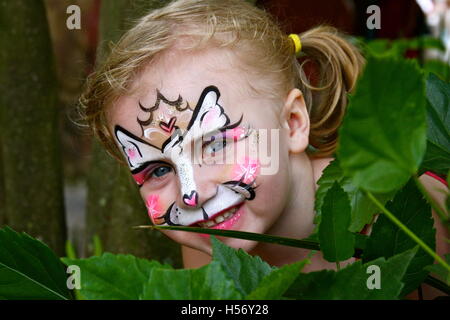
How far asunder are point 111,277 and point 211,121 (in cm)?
62

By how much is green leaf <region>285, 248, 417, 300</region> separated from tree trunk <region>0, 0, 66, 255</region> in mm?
1721

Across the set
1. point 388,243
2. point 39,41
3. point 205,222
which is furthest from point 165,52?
point 39,41

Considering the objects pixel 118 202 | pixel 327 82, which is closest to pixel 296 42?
pixel 327 82

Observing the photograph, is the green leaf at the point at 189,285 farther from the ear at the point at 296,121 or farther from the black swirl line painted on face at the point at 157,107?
the ear at the point at 296,121

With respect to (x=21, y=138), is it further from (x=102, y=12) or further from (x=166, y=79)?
(x=166, y=79)

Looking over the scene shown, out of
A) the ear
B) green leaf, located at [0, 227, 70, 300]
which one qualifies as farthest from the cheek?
green leaf, located at [0, 227, 70, 300]

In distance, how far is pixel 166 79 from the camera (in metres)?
1.02

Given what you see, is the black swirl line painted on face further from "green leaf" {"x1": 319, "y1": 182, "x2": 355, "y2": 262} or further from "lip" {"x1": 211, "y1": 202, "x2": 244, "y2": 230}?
"green leaf" {"x1": 319, "y1": 182, "x2": 355, "y2": 262}

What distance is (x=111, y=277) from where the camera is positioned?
390 millimetres

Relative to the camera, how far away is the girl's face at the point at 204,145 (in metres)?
0.99

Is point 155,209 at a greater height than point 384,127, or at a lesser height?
lesser

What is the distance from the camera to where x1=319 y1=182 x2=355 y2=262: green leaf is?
0.47m

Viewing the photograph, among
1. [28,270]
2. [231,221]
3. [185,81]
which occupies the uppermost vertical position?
[185,81]

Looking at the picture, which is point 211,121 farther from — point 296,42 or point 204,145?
point 296,42
